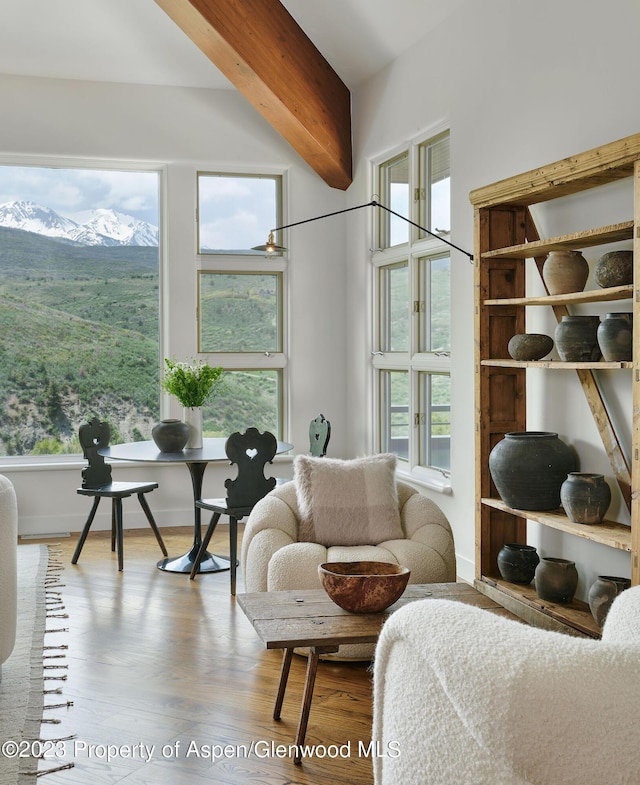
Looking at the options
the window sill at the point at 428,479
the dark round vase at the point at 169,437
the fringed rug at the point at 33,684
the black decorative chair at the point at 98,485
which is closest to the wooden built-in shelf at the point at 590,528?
the window sill at the point at 428,479

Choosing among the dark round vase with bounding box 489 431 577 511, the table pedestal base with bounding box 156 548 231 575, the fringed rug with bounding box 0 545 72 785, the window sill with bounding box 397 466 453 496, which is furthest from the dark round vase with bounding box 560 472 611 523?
the table pedestal base with bounding box 156 548 231 575

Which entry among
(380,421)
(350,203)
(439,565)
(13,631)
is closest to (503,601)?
(439,565)

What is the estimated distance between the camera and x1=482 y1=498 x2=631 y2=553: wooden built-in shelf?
3.07 m

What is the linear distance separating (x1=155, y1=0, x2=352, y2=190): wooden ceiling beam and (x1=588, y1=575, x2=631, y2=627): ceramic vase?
3.82 metres

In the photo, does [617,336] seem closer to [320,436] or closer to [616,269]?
[616,269]

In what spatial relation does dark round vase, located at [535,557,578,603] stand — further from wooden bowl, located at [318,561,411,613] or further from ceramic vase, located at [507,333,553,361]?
wooden bowl, located at [318,561,411,613]

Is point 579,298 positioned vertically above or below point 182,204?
below

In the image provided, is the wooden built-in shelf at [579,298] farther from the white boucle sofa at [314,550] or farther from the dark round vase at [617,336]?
the white boucle sofa at [314,550]

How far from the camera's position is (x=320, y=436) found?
5.49 m

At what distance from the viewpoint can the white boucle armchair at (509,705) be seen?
133 cm

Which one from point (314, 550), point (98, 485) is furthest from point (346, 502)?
point (98, 485)

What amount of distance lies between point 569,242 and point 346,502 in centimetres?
150

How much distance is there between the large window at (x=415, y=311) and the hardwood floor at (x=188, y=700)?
179 cm

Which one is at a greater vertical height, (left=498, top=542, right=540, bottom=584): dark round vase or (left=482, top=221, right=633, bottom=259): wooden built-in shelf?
(left=482, top=221, right=633, bottom=259): wooden built-in shelf
